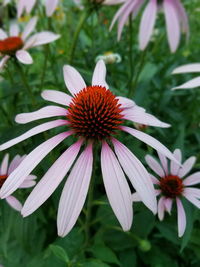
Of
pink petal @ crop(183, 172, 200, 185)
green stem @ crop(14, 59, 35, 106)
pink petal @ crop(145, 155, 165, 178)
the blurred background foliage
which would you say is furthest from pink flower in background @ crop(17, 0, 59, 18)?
pink petal @ crop(183, 172, 200, 185)

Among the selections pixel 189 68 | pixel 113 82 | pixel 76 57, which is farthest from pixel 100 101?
pixel 76 57

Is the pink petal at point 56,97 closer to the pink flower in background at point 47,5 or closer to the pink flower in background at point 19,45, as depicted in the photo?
the pink flower in background at point 19,45

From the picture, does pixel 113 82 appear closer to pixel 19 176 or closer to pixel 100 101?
pixel 100 101

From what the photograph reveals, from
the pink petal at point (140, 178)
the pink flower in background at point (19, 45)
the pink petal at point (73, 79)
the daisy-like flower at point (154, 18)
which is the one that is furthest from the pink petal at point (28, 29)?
the pink petal at point (140, 178)

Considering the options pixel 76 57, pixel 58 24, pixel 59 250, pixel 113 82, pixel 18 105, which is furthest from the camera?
pixel 58 24

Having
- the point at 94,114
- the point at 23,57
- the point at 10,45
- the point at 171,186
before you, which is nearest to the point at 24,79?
the point at 23,57

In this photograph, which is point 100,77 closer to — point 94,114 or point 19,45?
point 94,114
